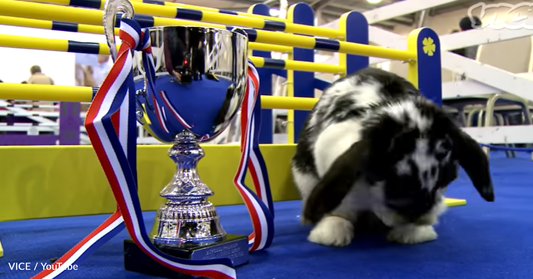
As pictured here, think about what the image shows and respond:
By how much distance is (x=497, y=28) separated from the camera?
127 inches

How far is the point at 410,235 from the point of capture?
3.86ft

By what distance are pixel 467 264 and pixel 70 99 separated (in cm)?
108

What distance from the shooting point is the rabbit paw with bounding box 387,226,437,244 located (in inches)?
46.3

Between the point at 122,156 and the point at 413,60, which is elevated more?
the point at 413,60

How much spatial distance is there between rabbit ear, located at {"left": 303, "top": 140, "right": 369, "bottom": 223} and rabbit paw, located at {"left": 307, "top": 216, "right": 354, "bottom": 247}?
21 centimetres

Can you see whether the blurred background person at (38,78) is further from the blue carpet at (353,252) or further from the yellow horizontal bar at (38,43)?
the blue carpet at (353,252)

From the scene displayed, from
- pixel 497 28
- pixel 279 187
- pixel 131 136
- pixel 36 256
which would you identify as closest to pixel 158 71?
pixel 131 136

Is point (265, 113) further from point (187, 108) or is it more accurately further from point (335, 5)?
point (335, 5)

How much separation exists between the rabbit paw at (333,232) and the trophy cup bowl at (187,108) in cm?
27

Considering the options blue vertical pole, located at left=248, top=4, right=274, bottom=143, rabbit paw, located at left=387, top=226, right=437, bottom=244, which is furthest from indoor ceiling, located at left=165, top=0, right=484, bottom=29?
rabbit paw, located at left=387, top=226, right=437, bottom=244

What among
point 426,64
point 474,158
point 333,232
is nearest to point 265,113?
point 426,64

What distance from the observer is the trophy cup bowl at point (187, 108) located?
2.95ft

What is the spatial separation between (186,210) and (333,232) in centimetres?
41

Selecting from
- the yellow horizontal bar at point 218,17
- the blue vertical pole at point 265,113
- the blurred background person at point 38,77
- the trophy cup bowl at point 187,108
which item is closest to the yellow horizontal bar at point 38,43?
the yellow horizontal bar at point 218,17
